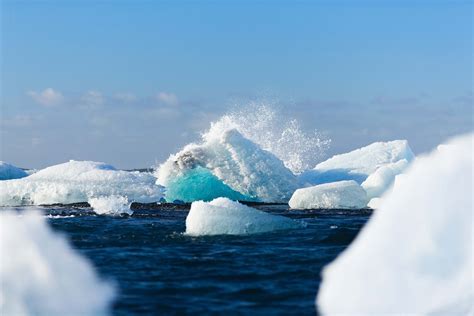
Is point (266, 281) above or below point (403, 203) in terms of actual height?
below

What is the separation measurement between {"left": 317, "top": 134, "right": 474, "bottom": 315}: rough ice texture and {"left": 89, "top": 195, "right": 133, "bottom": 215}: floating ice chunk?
16.0 meters

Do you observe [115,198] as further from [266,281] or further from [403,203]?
[403,203]

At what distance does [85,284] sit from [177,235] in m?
7.38

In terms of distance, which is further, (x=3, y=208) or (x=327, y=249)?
(x=3, y=208)

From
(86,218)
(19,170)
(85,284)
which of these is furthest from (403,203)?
(19,170)

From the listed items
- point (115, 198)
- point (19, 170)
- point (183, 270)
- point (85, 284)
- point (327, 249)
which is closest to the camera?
point (85, 284)

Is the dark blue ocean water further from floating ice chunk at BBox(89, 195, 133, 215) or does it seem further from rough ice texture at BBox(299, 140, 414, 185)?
rough ice texture at BBox(299, 140, 414, 185)

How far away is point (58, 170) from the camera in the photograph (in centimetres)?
3058

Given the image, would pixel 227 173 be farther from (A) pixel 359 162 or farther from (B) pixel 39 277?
(B) pixel 39 277

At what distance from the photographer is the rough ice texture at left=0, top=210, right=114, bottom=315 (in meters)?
9.99

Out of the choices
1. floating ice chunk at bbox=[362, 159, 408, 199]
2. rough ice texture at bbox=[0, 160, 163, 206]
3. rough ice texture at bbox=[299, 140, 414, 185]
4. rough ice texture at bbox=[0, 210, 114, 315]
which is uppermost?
rough ice texture at bbox=[299, 140, 414, 185]

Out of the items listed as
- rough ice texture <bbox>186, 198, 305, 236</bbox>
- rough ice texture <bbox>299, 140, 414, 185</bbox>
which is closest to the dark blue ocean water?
rough ice texture <bbox>186, 198, 305, 236</bbox>

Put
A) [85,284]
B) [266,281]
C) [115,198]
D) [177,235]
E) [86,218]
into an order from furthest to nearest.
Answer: [115,198] < [86,218] < [177,235] < [266,281] < [85,284]

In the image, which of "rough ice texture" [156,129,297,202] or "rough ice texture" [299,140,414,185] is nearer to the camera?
"rough ice texture" [156,129,297,202]
